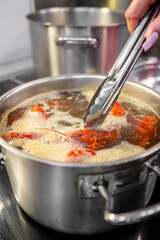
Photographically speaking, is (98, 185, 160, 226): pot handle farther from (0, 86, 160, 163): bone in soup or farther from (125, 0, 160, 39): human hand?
(125, 0, 160, 39): human hand

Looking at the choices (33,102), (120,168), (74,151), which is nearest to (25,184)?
(74,151)

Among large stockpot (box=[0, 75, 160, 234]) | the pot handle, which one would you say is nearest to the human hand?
large stockpot (box=[0, 75, 160, 234])

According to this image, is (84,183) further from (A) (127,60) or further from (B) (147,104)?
(B) (147,104)

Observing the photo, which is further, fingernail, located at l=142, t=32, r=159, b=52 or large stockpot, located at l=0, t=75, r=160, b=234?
fingernail, located at l=142, t=32, r=159, b=52

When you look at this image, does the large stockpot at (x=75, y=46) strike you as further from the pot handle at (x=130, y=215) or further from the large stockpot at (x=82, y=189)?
the pot handle at (x=130, y=215)

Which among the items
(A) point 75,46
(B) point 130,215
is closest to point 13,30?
(A) point 75,46
